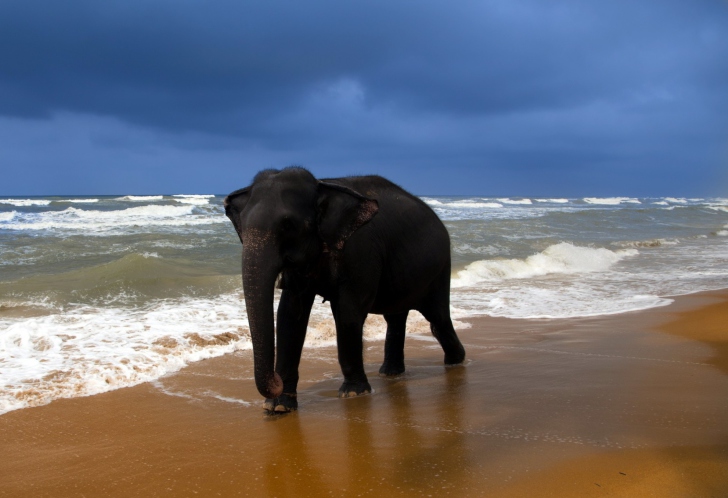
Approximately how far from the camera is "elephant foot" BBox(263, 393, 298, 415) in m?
4.89

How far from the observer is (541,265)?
17.2 m

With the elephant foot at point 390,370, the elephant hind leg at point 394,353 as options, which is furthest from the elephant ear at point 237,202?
the elephant foot at point 390,370

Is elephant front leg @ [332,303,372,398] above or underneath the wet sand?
above

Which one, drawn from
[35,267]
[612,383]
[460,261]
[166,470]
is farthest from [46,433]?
[460,261]

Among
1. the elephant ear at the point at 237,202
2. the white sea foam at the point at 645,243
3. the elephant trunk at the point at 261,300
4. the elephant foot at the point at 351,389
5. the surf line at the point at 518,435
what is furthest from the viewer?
the white sea foam at the point at 645,243

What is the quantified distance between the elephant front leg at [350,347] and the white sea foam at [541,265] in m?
8.59

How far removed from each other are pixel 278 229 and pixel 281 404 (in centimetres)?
142

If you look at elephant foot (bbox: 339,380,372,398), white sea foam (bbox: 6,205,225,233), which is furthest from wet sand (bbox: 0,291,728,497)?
white sea foam (bbox: 6,205,225,233)

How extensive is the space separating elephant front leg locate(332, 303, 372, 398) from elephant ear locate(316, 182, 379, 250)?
0.57 meters

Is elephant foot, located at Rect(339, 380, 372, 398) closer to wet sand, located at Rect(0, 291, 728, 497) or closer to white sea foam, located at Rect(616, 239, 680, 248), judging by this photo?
wet sand, located at Rect(0, 291, 728, 497)

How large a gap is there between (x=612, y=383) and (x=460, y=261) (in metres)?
12.4

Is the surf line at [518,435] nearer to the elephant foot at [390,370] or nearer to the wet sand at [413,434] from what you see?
the wet sand at [413,434]

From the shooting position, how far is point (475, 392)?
5367 mm

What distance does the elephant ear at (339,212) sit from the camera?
4.76m
